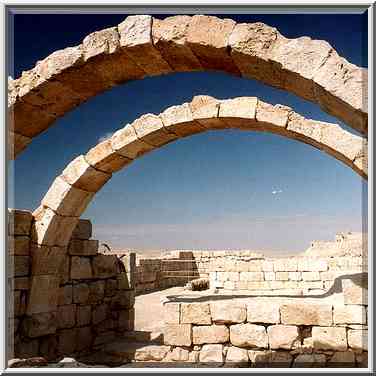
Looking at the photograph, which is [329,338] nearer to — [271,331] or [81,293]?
[271,331]

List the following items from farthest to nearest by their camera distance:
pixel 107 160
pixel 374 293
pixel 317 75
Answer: pixel 107 160
pixel 317 75
pixel 374 293

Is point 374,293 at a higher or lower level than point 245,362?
higher

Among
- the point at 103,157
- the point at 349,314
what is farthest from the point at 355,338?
the point at 103,157

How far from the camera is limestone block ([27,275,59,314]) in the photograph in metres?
6.88

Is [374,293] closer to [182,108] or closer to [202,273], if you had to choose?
[182,108]

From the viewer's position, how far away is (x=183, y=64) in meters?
4.18

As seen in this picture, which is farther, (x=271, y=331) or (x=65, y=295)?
(x=65, y=295)

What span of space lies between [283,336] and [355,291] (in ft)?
4.25

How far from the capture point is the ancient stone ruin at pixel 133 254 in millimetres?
3633

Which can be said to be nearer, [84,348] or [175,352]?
[175,352]

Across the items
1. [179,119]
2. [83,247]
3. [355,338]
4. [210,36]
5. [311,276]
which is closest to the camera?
[210,36]

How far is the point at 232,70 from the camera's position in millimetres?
4008

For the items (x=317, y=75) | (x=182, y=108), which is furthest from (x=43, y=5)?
(x=182, y=108)

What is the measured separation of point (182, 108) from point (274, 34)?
2.95 meters
